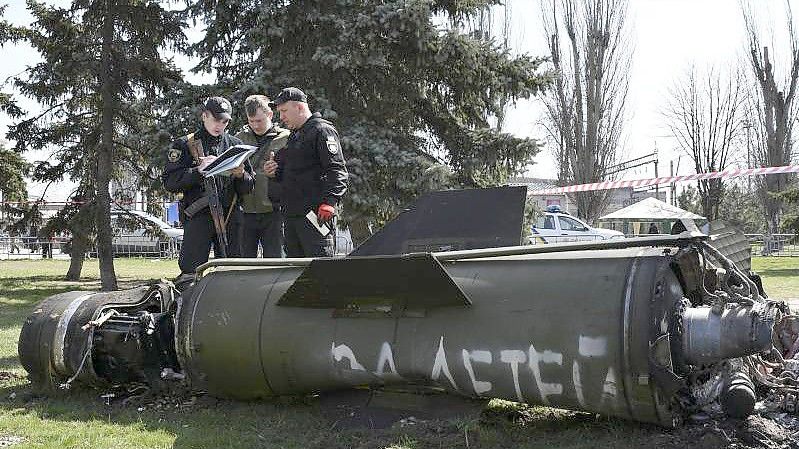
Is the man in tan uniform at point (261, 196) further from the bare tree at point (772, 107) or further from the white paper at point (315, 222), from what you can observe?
the bare tree at point (772, 107)

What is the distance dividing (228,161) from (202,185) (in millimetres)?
586

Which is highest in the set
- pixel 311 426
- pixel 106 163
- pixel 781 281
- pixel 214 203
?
pixel 106 163

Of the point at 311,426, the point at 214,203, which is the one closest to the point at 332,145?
the point at 214,203

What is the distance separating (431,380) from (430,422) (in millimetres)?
242

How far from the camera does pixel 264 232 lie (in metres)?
6.15

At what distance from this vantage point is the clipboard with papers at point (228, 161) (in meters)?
5.08

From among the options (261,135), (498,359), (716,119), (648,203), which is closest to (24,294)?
(261,135)

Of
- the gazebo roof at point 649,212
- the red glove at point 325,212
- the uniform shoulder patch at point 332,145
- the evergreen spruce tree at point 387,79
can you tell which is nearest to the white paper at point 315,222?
the red glove at point 325,212

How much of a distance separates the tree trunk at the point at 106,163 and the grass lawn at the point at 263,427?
8355 millimetres

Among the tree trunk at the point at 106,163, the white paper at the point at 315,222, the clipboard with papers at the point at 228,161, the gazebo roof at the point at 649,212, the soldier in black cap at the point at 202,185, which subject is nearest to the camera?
the clipboard with papers at the point at 228,161

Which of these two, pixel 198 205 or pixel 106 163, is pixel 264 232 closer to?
pixel 198 205

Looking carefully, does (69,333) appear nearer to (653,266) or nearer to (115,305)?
(115,305)

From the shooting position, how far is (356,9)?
11.1m

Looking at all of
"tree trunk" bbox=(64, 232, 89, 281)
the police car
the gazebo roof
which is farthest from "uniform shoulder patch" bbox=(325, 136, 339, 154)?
the gazebo roof
